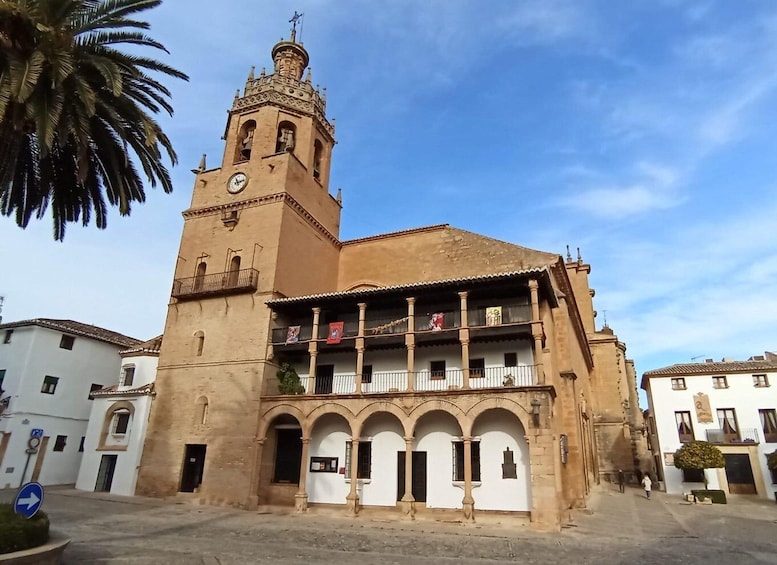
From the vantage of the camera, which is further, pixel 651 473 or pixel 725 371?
pixel 651 473

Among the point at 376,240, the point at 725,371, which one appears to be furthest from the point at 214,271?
the point at 725,371

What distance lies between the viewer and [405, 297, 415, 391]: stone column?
20266 millimetres

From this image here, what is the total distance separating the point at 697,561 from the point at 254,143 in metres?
25.9

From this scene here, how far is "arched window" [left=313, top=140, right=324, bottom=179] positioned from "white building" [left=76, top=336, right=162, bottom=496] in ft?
48.5

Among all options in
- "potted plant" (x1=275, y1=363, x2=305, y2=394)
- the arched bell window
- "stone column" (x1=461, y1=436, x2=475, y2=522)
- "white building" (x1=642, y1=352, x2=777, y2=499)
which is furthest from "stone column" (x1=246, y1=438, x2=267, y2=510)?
"white building" (x1=642, y1=352, x2=777, y2=499)

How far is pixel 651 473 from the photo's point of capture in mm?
41531

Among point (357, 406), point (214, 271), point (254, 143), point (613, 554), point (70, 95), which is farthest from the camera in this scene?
point (254, 143)

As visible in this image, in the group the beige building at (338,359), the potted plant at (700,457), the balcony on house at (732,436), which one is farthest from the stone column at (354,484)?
the balcony on house at (732,436)

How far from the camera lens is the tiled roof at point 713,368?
31.1 m

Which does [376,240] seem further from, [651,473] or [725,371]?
[651,473]

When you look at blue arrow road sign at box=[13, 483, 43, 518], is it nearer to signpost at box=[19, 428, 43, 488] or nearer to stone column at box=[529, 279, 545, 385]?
stone column at box=[529, 279, 545, 385]

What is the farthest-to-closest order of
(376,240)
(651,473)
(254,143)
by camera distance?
(651,473) → (376,240) → (254,143)

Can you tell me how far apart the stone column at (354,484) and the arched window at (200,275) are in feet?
38.6

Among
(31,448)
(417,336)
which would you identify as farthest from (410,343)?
(31,448)
